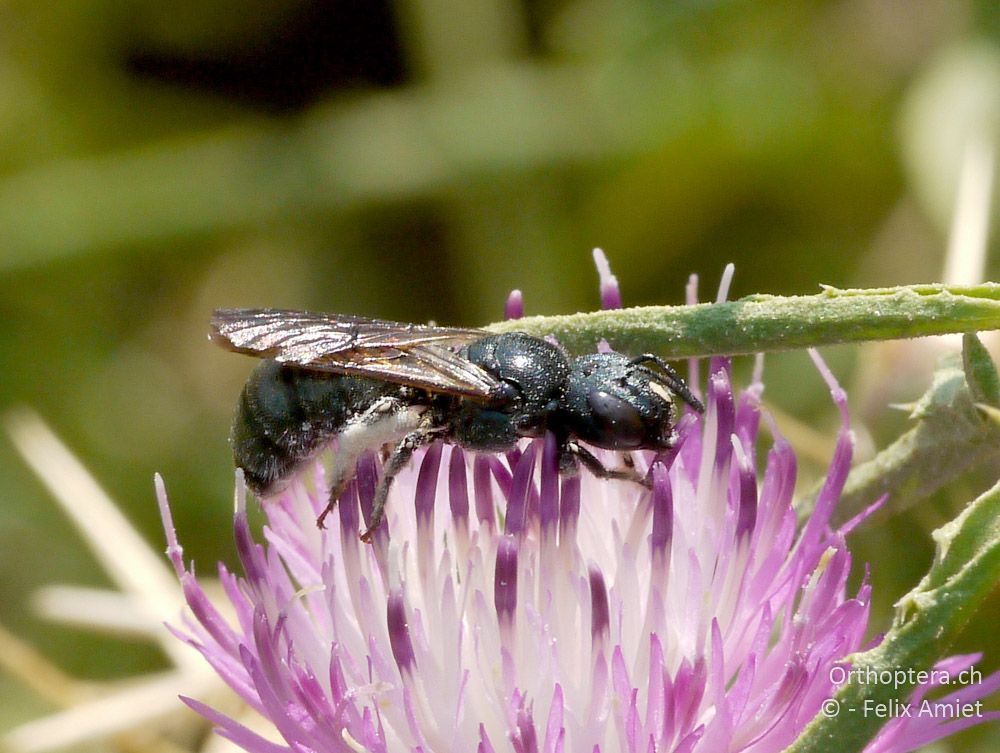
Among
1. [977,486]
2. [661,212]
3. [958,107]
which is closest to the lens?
[977,486]

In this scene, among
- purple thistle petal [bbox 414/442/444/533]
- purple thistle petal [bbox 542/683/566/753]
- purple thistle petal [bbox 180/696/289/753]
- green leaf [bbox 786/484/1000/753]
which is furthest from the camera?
purple thistle petal [bbox 414/442/444/533]

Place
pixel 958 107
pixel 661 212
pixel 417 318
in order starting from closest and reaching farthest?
pixel 958 107 → pixel 661 212 → pixel 417 318

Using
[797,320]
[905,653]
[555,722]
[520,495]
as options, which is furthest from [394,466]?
[905,653]

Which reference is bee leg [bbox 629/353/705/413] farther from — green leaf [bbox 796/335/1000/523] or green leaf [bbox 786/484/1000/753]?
green leaf [bbox 786/484/1000/753]

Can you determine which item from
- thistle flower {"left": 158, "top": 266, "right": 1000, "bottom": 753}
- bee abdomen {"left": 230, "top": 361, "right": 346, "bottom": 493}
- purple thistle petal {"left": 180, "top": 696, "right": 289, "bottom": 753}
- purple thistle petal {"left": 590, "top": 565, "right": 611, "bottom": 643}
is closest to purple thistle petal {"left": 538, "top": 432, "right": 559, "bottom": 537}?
thistle flower {"left": 158, "top": 266, "right": 1000, "bottom": 753}

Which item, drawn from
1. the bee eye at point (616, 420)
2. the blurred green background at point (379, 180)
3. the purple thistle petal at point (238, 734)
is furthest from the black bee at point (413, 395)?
the blurred green background at point (379, 180)

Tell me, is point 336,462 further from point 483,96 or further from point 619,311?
point 483,96

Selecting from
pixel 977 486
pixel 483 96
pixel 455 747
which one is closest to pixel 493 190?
pixel 483 96
